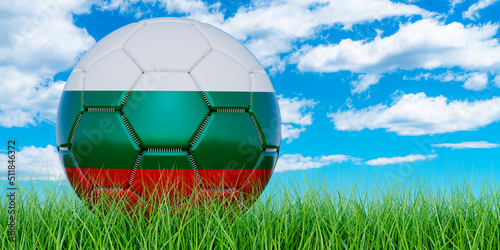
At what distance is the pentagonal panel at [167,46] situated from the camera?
408cm

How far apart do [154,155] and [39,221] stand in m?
1.06

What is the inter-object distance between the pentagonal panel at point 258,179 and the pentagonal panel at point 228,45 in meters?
0.75

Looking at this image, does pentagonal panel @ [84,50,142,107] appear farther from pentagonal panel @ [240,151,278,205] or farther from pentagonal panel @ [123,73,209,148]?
pentagonal panel @ [240,151,278,205]

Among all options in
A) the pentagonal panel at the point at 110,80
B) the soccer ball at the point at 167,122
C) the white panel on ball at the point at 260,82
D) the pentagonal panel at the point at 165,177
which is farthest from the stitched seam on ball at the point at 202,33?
the pentagonal panel at the point at 165,177

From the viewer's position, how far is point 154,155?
3.98 metres

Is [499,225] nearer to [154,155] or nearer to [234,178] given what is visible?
[234,178]

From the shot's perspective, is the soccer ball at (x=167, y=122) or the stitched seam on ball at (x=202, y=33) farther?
the stitched seam on ball at (x=202, y=33)

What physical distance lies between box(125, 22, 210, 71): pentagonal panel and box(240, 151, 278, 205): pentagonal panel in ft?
3.18

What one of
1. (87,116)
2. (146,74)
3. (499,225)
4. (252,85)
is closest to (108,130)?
(87,116)

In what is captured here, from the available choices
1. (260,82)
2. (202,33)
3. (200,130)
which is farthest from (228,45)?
(200,130)

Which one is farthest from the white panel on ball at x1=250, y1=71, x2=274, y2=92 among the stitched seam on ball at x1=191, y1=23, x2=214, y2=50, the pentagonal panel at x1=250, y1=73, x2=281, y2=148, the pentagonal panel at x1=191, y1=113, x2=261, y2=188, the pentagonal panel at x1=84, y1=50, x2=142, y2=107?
the pentagonal panel at x1=84, y1=50, x2=142, y2=107

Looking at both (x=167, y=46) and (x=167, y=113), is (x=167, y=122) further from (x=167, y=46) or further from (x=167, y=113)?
(x=167, y=46)

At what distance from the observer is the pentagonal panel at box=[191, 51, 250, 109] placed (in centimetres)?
405

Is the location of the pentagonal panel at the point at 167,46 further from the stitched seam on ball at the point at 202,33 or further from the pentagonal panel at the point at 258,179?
the pentagonal panel at the point at 258,179
